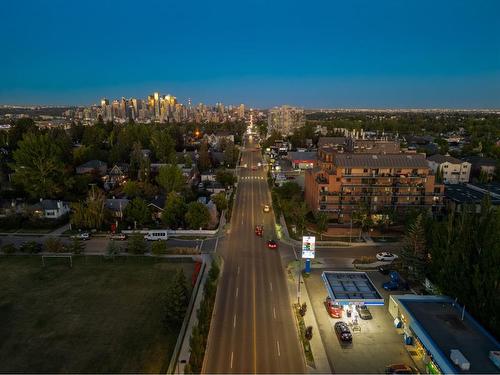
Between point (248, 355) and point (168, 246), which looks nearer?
point (248, 355)

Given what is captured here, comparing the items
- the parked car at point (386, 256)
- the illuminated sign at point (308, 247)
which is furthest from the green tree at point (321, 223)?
the illuminated sign at point (308, 247)

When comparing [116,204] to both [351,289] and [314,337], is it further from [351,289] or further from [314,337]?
[314,337]

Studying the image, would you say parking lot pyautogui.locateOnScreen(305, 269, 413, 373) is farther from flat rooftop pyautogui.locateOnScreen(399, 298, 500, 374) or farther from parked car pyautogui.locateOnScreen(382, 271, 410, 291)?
flat rooftop pyautogui.locateOnScreen(399, 298, 500, 374)

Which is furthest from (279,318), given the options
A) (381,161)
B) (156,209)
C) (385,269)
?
(381,161)

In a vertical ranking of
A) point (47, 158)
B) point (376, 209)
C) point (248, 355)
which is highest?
point (47, 158)

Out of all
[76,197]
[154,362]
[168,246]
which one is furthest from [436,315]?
[76,197]

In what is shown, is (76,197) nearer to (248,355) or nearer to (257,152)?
(248,355)

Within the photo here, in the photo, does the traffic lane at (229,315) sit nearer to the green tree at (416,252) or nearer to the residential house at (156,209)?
the residential house at (156,209)

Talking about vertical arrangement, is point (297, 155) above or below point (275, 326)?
above
